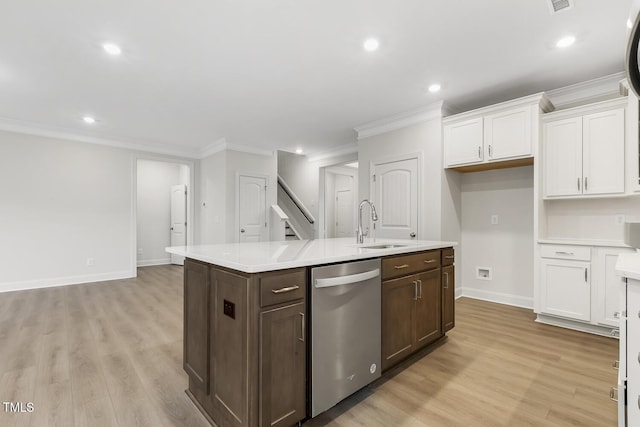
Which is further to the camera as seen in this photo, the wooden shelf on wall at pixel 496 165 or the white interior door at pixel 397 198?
the white interior door at pixel 397 198

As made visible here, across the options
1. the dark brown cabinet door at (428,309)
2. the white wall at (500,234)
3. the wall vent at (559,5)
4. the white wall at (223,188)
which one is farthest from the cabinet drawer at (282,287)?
the white wall at (223,188)

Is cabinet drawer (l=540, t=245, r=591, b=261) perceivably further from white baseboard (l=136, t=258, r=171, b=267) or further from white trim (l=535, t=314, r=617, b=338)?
white baseboard (l=136, t=258, r=171, b=267)

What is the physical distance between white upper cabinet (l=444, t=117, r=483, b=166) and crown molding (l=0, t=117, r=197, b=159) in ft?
16.6

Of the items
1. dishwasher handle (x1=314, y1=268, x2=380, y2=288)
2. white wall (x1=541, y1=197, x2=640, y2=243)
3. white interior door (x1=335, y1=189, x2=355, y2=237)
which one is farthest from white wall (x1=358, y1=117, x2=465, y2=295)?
white interior door (x1=335, y1=189, x2=355, y2=237)

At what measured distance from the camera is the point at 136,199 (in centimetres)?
553

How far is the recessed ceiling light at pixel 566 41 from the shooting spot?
244 cm

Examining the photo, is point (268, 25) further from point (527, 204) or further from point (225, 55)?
point (527, 204)

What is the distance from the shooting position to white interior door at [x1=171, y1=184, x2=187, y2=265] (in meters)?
6.75

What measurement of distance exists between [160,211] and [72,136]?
2.59m

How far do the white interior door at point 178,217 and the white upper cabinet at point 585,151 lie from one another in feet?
21.3

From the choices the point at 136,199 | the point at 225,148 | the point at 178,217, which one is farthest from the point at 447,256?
the point at 178,217

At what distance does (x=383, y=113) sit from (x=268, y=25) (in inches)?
88.9

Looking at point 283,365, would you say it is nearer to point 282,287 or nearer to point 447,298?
point 282,287

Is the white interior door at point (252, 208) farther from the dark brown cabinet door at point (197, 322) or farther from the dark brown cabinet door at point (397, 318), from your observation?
the dark brown cabinet door at point (397, 318)
